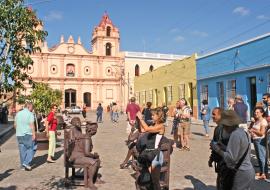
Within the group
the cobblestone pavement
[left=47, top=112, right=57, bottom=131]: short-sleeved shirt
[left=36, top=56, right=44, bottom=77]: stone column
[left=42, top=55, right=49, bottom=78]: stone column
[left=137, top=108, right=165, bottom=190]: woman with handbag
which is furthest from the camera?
[left=42, top=55, right=49, bottom=78]: stone column

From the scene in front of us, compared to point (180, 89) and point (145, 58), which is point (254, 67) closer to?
point (180, 89)

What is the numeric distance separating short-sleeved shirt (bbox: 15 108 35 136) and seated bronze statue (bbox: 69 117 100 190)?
210cm

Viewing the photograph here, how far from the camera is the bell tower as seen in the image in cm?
5699

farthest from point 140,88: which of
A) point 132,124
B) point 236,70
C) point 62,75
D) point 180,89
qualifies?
point 132,124

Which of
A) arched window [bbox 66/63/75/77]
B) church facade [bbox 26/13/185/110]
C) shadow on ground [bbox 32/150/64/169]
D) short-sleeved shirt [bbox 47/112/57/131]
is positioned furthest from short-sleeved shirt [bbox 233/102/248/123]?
arched window [bbox 66/63/75/77]

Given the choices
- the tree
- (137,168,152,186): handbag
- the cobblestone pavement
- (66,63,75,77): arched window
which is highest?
(66,63,75,77): arched window

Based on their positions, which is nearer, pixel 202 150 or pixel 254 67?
pixel 202 150

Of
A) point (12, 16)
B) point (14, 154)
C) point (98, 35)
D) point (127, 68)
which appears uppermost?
point (98, 35)

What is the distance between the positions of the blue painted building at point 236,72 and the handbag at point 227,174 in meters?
14.6

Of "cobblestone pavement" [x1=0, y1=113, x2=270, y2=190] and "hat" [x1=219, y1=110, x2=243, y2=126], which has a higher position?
"hat" [x1=219, y1=110, x2=243, y2=126]

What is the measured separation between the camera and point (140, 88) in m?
42.2

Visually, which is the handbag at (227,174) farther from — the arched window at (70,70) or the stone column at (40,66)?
the arched window at (70,70)

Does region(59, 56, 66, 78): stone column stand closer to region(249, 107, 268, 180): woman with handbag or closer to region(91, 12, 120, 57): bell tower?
region(91, 12, 120, 57): bell tower

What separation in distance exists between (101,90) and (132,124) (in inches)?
1801
